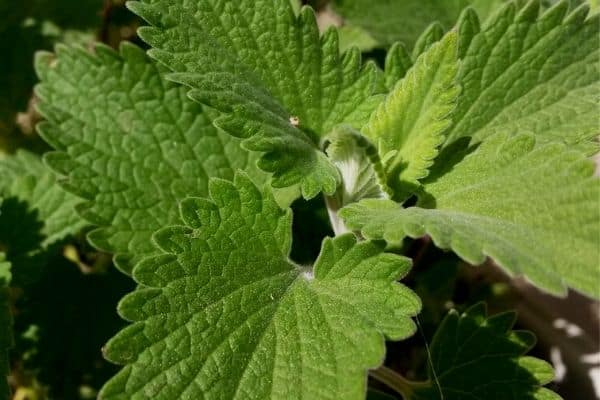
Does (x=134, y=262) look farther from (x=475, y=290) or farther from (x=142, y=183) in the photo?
(x=475, y=290)

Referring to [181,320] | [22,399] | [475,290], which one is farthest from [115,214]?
[475,290]

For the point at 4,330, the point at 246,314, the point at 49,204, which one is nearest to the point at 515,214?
the point at 246,314

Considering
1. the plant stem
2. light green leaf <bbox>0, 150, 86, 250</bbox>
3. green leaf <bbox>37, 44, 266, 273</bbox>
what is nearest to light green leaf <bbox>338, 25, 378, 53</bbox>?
green leaf <bbox>37, 44, 266, 273</bbox>

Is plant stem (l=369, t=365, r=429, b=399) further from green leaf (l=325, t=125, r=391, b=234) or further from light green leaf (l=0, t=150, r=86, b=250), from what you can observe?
light green leaf (l=0, t=150, r=86, b=250)

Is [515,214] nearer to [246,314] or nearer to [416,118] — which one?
[416,118]

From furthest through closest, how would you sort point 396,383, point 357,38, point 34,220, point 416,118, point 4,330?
point 357,38, point 34,220, point 396,383, point 4,330, point 416,118

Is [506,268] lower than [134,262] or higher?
Answer: higher

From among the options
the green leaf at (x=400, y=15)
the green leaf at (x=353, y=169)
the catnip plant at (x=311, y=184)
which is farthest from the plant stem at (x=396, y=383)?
the green leaf at (x=400, y=15)

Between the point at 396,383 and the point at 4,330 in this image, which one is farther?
the point at 396,383
